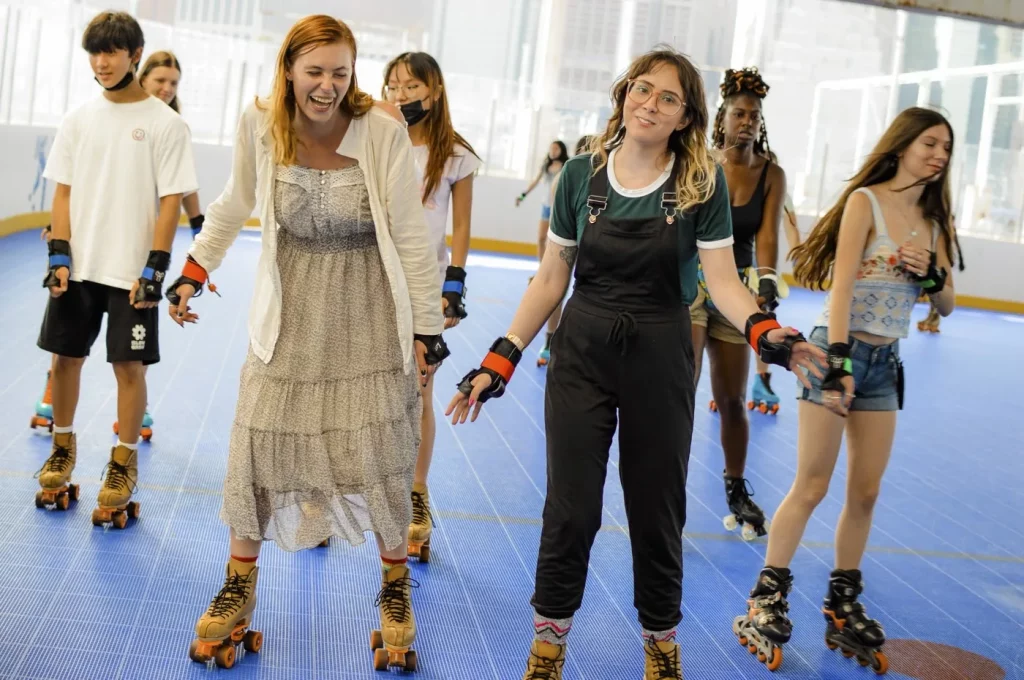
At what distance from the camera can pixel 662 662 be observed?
8.89 ft

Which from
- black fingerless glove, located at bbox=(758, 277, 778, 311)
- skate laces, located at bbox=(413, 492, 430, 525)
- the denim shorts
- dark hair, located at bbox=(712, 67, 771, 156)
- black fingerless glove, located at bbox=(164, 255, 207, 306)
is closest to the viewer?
black fingerless glove, located at bbox=(164, 255, 207, 306)

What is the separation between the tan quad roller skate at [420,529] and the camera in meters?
3.63

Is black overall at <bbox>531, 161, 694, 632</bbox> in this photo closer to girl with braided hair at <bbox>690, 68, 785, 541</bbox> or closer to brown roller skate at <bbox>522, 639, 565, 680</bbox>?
brown roller skate at <bbox>522, 639, 565, 680</bbox>

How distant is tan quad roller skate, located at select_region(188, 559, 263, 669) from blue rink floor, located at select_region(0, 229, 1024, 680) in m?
0.04

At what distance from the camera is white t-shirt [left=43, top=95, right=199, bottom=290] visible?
3586 millimetres

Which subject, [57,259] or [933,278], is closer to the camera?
[933,278]

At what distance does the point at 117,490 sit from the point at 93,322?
56 centimetres

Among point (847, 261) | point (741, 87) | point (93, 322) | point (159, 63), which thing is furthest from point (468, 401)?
point (159, 63)

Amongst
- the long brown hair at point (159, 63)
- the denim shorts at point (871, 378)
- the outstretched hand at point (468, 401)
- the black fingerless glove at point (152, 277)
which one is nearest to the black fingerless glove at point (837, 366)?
the denim shorts at point (871, 378)

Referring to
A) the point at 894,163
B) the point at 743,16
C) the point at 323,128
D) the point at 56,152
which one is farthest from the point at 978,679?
the point at 743,16

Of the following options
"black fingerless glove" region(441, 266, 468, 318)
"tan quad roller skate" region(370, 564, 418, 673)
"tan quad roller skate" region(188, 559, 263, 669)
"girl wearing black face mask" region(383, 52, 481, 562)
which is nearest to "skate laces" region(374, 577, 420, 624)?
"tan quad roller skate" region(370, 564, 418, 673)

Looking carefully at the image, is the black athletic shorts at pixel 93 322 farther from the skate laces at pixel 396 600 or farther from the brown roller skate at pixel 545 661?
the brown roller skate at pixel 545 661

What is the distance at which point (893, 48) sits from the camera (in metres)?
17.1

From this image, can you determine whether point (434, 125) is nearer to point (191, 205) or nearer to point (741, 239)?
point (191, 205)
